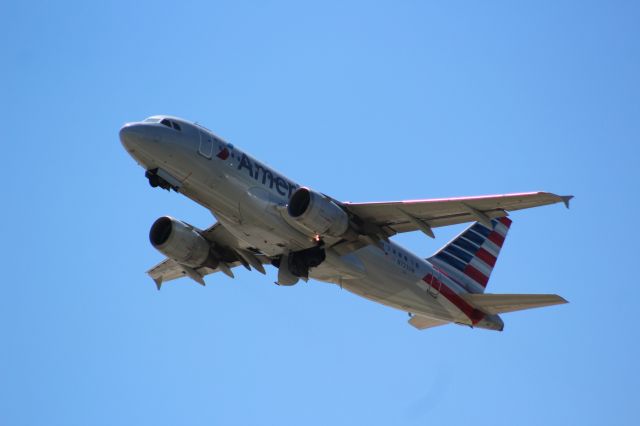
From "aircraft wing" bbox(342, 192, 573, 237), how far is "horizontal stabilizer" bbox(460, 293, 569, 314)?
532 cm

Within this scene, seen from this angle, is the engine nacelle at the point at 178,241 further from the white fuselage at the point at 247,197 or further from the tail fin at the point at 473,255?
the tail fin at the point at 473,255

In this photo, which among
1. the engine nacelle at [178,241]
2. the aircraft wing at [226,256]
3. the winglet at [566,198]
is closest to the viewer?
the winglet at [566,198]

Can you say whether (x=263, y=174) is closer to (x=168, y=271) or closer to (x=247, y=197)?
(x=247, y=197)

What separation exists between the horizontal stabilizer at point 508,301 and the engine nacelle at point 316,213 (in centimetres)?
832

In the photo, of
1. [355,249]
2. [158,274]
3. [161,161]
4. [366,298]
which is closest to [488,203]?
[355,249]

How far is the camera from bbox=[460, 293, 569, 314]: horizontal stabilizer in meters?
37.2

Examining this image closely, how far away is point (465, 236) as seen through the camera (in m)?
44.7

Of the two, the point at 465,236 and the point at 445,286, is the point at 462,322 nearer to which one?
the point at 445,286

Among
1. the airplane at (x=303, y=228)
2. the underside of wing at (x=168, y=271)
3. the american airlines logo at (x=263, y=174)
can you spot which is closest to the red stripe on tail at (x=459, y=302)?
the airplane at (x=303, y=228)

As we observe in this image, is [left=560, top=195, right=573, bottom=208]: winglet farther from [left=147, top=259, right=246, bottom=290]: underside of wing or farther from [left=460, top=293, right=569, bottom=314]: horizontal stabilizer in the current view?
[left=147, top=259, right=246, bottom=290]: underside of wing

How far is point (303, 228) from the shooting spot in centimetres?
3416

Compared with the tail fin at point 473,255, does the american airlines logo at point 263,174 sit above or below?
below

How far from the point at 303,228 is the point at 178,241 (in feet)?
20.5

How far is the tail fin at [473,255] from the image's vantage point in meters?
42.5
